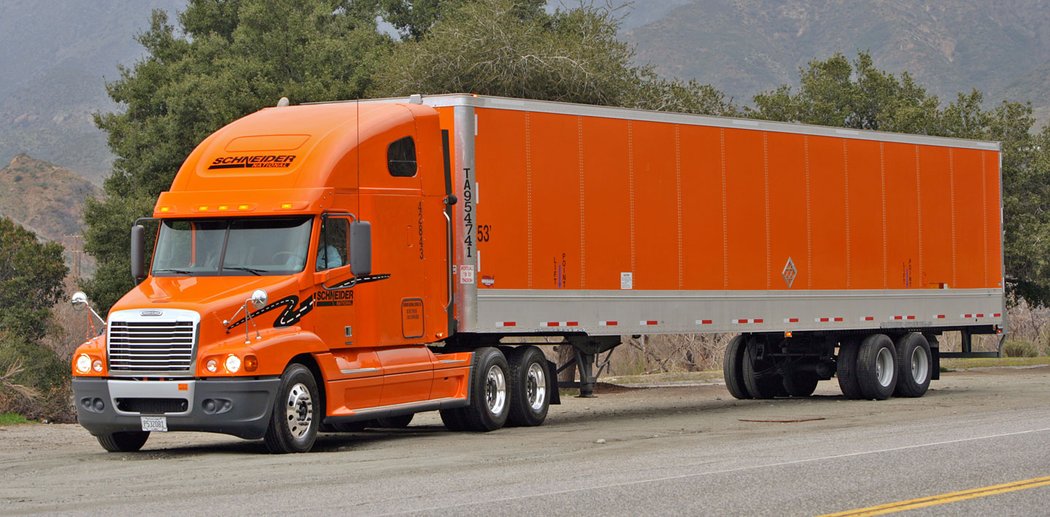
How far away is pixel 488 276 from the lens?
18672 mm

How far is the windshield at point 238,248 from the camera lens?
16234 millimetres

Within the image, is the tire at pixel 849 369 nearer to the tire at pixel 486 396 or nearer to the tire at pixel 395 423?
the tire at pixel 486 396

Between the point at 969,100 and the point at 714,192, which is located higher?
the point at 969,100

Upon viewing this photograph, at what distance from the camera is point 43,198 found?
388ft

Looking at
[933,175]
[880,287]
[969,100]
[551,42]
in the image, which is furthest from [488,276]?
[969,100]

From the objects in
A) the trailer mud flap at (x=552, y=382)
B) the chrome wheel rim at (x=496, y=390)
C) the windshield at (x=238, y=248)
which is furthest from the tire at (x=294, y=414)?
the trailer mud flap at (x=552, y=382)

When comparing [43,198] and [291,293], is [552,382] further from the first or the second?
[43,198]

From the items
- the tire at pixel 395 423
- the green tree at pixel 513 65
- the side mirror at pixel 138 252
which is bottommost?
the tire at pixel 395 423

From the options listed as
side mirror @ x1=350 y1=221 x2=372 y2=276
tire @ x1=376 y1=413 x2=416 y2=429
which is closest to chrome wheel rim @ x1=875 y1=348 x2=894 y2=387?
tire @ x1=376 y1=413 x2=416 y2=429

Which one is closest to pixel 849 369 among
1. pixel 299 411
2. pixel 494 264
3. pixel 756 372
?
pixel 756 372

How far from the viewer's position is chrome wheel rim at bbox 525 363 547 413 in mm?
19562

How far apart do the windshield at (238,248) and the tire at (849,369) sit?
1184cm

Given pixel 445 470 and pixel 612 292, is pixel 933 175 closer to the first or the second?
pixel 612 292

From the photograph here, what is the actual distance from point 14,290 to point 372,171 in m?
28.4
